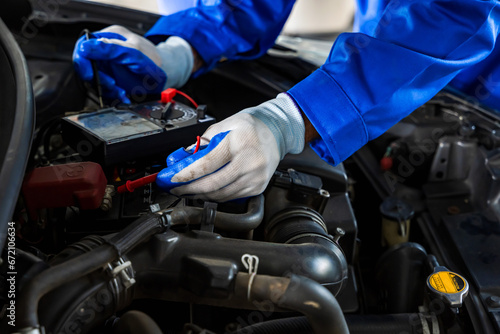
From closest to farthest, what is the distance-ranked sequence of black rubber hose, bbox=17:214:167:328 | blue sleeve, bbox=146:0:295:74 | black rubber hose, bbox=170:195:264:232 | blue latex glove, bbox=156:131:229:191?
1. black rubber hose, bbox=17:214:167:328
2. black rubber hose, bbox=170:195:264:232
3. blue latex glove, bbox=156:131:229:191
4. blue sleeve, bbox=146:0:295:74

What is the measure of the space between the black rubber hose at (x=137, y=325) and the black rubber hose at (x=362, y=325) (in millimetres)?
182

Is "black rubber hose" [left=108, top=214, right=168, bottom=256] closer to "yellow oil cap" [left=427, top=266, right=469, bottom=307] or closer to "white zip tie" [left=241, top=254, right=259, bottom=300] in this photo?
"white zip tie" [left=241, top=254, right=259, bottom=300]

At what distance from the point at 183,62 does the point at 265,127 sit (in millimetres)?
653

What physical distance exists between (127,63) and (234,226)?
0.70m

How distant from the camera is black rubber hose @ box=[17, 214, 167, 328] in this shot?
1.68 ft

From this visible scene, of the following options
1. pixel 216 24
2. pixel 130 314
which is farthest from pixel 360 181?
pixel 130 314

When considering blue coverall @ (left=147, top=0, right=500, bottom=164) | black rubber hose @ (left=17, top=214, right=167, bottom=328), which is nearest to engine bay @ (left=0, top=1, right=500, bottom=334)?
black rubber hose @ (left=17, top=214, right=167, bottom=328)

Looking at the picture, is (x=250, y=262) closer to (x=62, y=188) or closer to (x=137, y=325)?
(x=137, y=325)

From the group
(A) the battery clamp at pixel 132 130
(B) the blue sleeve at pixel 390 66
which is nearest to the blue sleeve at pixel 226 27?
(A) the battery clamp at pixel 132 130

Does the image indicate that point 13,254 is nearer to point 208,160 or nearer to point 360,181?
point 208,160

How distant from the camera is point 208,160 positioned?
2.80ft

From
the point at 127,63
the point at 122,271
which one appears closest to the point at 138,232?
the point at 122,271

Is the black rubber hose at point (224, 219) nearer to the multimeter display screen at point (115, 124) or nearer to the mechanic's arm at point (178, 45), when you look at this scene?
the multimeter display screen at point (115, 124)

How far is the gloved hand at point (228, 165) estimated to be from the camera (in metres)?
0.85
